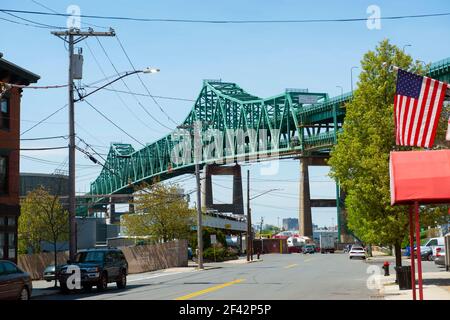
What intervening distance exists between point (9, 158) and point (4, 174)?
96 centimetres

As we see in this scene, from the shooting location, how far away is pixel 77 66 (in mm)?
32875

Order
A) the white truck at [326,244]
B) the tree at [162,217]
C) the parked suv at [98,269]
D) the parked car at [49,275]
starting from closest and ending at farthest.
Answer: the parked suv at [98,269] → the parked car at [49,275] → the tree at [162,217] → the white truck at [326,244]

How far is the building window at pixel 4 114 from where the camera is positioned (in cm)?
3740

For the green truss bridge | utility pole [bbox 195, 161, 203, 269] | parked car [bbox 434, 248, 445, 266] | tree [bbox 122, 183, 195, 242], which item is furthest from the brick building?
the green truss bridge

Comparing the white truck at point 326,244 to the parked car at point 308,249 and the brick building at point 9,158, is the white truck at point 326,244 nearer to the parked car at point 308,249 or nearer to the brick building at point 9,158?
the parked car at point 308,249

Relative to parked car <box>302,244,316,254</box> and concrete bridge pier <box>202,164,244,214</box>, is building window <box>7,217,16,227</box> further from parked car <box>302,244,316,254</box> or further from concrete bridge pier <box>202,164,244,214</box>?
concrete bridge pier <box>202,164,244,214</box>

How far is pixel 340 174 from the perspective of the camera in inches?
1093

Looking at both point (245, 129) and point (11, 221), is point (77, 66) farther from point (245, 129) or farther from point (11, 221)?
point (245, 129)

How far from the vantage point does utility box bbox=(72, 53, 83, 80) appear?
32.7 metres

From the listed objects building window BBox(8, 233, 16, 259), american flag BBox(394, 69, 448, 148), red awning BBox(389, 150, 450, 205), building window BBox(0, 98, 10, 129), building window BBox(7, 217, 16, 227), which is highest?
building window BBox(0, 98, 10, 129)

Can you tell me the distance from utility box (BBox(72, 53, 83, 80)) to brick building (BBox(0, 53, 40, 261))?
5.58 metres

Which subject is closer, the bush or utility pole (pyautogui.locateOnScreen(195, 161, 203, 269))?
utility pole (pyautogui.locateOnScreen(195, 161, 203, 269))

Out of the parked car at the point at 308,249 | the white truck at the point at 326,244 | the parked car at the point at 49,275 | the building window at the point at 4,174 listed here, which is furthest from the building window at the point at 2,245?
the white truck at the point at 326,244

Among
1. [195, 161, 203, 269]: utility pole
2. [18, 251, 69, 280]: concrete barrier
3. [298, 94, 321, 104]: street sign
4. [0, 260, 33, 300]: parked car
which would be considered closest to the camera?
[0, 260, 33, 300]: parked car
